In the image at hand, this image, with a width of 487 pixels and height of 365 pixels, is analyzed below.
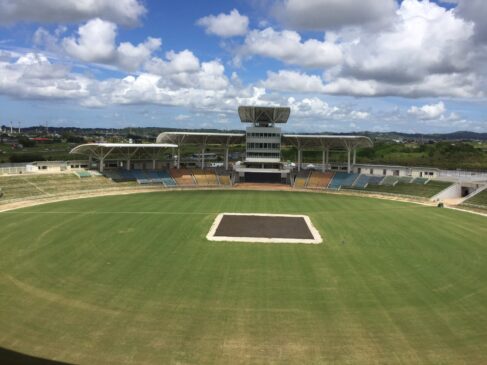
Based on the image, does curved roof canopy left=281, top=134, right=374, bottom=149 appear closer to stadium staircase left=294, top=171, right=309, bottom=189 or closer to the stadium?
stadium staircase left=294, top=171, right=309, bottom=189

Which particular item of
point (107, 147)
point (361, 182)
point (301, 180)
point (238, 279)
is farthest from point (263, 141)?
point (238, 279)

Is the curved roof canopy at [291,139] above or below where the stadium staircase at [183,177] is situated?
above

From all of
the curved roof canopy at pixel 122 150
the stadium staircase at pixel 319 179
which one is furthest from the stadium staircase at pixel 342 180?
the curved roof canopy at pixel 122 150

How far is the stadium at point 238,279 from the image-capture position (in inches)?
736

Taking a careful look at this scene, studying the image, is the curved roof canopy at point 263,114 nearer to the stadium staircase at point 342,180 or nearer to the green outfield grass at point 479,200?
the stadium staircase at point 342,180

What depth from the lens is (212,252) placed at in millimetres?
33219

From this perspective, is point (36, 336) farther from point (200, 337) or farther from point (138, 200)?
point (138, 200)

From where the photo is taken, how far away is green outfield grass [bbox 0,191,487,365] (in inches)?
729

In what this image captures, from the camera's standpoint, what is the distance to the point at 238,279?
27.2 m

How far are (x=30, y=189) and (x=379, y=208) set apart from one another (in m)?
50.8

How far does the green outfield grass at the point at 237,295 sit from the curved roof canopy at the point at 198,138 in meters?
39.4

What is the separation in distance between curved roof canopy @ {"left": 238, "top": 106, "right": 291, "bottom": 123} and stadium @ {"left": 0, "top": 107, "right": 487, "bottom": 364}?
24651 millimetres

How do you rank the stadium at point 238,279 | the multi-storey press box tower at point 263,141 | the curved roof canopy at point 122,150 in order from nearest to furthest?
the stadium at point 238,279, the curved roof canopy at point 122,150, the multi-storey press box tower at point 263,141

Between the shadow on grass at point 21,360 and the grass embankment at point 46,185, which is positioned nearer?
the shadow on grass at point 21,360
